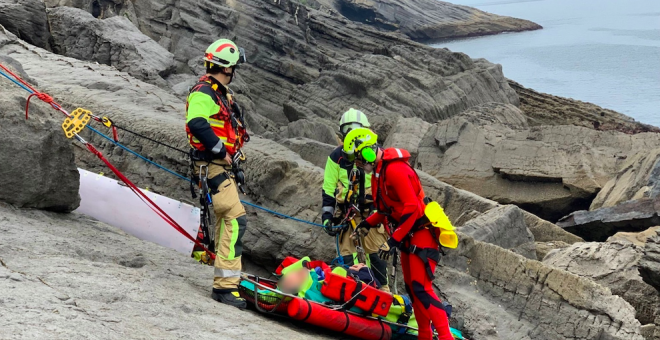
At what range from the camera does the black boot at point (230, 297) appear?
16.0ft

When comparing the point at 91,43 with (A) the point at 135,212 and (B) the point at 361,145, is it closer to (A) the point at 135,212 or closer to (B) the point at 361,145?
(A) the point at 135,212

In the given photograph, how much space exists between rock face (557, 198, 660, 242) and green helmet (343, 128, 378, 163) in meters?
6.44

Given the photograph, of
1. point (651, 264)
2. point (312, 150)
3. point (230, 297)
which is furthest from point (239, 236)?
point (312, 150)

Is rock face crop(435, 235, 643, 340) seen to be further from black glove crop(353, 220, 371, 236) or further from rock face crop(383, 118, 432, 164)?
rock face crop(383, 118, 432, 164)

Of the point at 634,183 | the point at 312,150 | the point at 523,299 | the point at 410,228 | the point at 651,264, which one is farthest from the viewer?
the point at 634,183

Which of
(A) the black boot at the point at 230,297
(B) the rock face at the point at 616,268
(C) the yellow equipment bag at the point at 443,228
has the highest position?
(C) the yellow equipment bag at the point at 443,228

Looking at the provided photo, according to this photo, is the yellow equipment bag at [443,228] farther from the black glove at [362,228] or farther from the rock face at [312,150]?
the rock face at [312,150]

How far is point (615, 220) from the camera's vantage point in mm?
10406

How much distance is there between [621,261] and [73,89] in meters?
7.30


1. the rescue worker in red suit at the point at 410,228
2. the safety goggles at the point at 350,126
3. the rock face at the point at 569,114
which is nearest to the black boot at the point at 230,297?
the rescue worker in red suit at the point at 410,228

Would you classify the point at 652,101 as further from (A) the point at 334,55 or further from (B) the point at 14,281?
(B) the point at 14,281

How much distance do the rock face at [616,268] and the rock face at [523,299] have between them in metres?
1.41

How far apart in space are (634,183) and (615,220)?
1.90 m

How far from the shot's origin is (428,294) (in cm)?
510
